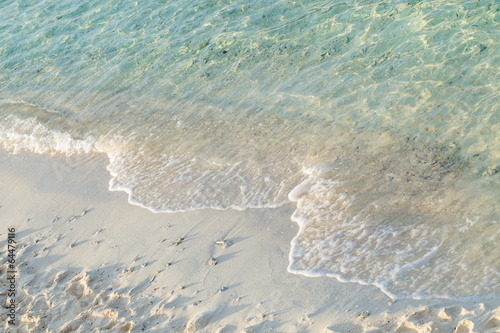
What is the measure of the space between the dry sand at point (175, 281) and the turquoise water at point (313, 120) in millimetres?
270

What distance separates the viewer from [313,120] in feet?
22.5

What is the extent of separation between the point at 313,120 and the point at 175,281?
3.57m

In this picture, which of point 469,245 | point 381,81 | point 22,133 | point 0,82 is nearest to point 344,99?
point 381,81

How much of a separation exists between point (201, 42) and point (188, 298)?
709 cm

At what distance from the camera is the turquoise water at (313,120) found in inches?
187

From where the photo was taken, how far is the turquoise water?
15.6 feet

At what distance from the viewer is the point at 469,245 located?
4.44m

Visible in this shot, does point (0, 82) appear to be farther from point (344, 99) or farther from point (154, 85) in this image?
point (344, 99)

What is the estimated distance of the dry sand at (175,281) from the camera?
3945 millimetres

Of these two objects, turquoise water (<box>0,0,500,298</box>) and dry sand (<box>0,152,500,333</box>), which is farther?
turquoise water (<box>0,0,500,298</box>)

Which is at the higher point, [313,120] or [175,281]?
[313,120]

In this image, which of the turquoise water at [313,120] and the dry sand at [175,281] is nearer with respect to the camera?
the dry sand at [175,281]

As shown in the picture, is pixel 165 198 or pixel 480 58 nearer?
pixel 165 198

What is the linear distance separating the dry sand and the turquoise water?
0.27 metres
